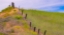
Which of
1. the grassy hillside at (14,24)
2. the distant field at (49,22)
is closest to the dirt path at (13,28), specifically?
the grassy hillside at (14,24)

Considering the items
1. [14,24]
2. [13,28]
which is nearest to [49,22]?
[14,24]

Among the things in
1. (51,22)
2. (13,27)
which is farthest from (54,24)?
(13,27)

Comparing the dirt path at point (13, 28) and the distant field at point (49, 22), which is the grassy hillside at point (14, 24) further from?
the distant field at point (49, 22)

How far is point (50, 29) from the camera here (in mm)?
55375

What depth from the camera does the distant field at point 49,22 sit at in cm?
5450

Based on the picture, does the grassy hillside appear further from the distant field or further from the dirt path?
the distant field

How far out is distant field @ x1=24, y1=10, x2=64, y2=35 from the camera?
5450cm

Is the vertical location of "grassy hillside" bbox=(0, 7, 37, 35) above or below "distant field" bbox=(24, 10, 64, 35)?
above

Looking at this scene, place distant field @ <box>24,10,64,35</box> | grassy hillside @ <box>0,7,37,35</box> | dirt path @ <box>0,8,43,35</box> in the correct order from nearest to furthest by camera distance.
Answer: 1. dirt path @ <box>0,8,43,35</box>
2. grassy hillside @ <box>0,7,37,35</box>
3. distant field @ <box>24,10,64,35</box>

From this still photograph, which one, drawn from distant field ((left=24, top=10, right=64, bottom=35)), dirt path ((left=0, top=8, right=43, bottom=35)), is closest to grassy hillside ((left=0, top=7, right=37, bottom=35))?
dirt path ((left=0, top=8, right=43, bottom=35))

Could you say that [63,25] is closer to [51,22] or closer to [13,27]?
[51,22]

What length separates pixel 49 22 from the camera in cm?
6034

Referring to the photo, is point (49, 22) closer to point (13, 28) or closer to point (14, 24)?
point (14, 24)

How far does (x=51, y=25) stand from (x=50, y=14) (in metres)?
11.1
